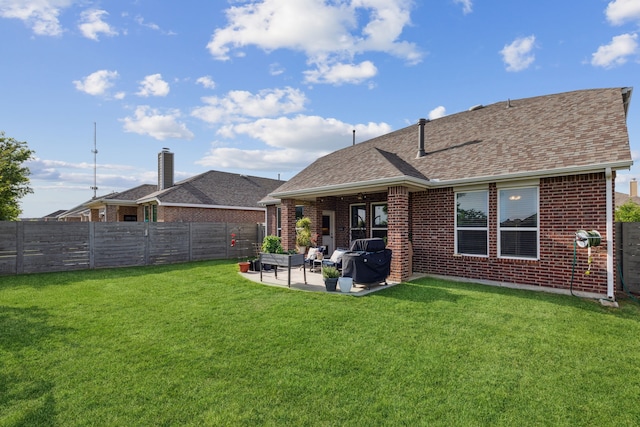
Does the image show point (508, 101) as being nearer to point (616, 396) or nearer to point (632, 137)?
point (632, 137)

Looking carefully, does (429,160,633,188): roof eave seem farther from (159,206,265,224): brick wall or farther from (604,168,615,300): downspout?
(159,206,265,224): brick wall

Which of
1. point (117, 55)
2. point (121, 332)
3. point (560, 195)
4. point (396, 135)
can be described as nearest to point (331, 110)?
point (396, 135)

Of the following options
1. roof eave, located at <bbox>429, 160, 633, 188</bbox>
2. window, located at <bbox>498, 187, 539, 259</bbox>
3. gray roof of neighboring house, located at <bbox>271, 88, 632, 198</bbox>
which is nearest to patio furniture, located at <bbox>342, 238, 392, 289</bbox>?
gray roof of neighboring house, located at <bbox>271, 88, 632, 198</bbox>

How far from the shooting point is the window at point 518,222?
307 inches

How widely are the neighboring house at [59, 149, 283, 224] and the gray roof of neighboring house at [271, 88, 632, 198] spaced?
854cm

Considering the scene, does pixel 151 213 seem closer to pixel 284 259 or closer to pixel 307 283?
pixel 284 259

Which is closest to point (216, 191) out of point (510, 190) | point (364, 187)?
point (364, 187)

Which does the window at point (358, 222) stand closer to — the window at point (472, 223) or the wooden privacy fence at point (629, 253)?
the window at point (472, 223)

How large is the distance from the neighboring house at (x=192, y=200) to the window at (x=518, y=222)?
15.0 metres

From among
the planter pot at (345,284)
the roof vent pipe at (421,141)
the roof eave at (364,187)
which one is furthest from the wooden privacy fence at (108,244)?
the roof vent pipe at (421,141)

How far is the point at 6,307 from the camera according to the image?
6.36 m

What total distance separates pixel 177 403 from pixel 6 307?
6.12 meters

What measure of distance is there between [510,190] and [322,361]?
23.1 ft

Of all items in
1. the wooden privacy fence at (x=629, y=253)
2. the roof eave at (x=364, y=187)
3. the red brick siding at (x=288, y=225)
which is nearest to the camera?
the wooden privacy fence at (x=629, y=253)
